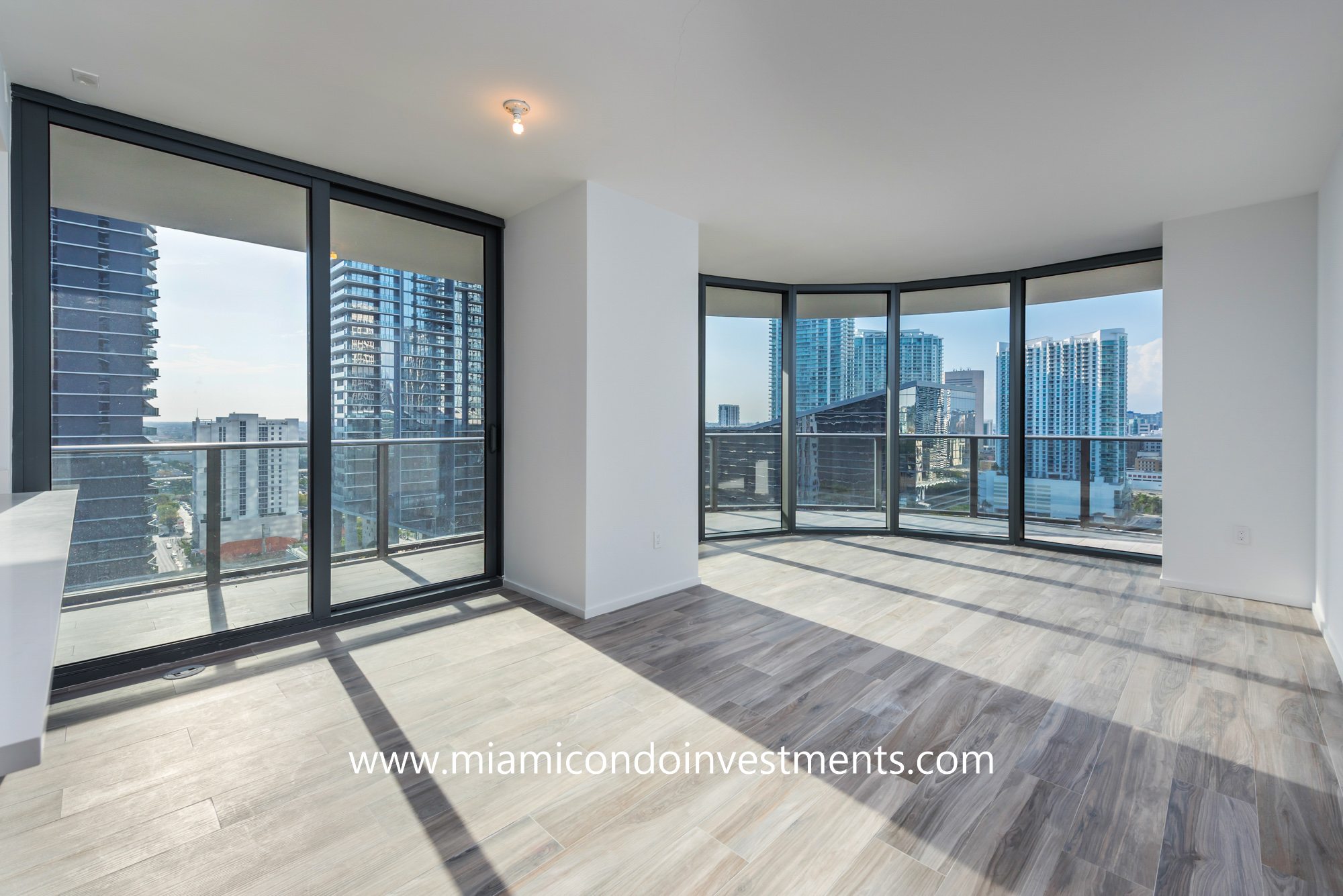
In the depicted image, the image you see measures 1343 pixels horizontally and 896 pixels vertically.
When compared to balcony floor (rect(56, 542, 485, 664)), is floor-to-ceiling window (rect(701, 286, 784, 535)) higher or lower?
higher

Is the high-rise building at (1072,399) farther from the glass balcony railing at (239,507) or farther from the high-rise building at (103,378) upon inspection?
the high-rise building at (103,378)

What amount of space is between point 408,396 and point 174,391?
Answer: 1.13 metres

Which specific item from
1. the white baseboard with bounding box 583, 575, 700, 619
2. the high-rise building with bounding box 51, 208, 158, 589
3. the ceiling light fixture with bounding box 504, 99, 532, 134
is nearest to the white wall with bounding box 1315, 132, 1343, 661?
the white baseboard with bounding box 583, 575, 700, 619

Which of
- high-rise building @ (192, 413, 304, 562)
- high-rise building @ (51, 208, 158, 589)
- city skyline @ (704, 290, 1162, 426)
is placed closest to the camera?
high-rise building @ (51, 208, 158, 589)

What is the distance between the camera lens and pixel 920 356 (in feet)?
19.6

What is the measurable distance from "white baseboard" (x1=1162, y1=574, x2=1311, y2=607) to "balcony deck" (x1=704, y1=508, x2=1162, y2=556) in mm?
843

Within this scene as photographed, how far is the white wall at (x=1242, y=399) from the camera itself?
3.61m

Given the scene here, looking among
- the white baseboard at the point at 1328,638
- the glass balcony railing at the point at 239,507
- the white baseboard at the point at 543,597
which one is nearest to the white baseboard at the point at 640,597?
the white baseboard at the point at 543,597

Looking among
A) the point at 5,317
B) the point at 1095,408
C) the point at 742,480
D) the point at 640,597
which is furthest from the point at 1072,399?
the point at 5,317

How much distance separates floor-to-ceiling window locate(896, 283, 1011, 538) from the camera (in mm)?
5613

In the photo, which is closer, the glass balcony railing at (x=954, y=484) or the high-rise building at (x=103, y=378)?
the high-rise building at (x=103, y=378)

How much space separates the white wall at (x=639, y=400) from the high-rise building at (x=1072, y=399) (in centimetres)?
333

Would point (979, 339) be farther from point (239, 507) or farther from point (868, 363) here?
point (239, 507)

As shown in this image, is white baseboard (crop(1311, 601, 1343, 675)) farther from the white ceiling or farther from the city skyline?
the white ceiling
